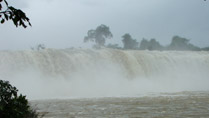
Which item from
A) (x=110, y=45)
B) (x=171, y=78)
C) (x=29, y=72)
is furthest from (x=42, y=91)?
(x=110, y=45)

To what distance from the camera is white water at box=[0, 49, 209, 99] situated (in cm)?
2398

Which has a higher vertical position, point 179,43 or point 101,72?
point 179,43

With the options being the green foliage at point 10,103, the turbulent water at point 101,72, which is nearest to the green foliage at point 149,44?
the turbulent water at point 101,72

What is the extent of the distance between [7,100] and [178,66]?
30478 mm

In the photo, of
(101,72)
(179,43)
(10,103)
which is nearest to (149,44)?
(179,43)

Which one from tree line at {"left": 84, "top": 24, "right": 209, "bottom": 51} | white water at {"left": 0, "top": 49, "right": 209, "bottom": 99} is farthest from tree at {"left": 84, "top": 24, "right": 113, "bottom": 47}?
white water at {"left": 0, "top": 49, "right": 209, "bottom": 99}

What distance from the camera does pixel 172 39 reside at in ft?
305

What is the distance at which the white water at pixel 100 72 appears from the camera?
24.0m

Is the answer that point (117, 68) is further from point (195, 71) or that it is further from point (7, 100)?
point (7, 100)

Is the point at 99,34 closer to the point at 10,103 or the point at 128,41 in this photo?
the point at 128,41

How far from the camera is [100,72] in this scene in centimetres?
2898

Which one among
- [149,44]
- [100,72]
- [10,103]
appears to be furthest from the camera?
[149,44]

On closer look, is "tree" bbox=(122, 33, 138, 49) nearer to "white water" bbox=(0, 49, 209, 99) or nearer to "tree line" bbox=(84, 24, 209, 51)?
"tree line" bbox=(84, 24, 209, 51)

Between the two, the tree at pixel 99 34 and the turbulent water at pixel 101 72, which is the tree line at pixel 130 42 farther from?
the turbulent water at pixel 101 72
